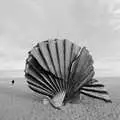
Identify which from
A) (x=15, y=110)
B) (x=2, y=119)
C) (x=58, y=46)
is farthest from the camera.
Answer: (x=58, y=46)

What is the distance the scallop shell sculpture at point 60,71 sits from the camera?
11.1m

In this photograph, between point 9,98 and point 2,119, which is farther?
point 9,98

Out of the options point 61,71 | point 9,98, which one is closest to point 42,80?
point 61,71

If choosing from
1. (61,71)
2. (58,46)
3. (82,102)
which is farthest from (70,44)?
(82,102)

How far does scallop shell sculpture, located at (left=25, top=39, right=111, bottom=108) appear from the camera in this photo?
36.4 ft

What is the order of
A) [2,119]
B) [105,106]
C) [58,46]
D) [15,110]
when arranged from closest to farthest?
[2,119], [15,110], [105,106], [58,46]

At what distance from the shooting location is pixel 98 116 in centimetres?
952

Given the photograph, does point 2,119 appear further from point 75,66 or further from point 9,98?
point 75,66

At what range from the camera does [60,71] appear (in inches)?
442

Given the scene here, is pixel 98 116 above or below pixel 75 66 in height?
below

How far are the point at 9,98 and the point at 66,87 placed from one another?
2382mm

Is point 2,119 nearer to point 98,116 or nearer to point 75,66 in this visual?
point 98,116

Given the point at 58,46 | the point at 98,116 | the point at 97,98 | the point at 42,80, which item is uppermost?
the point at 58,46

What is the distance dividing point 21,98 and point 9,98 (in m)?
0.48
